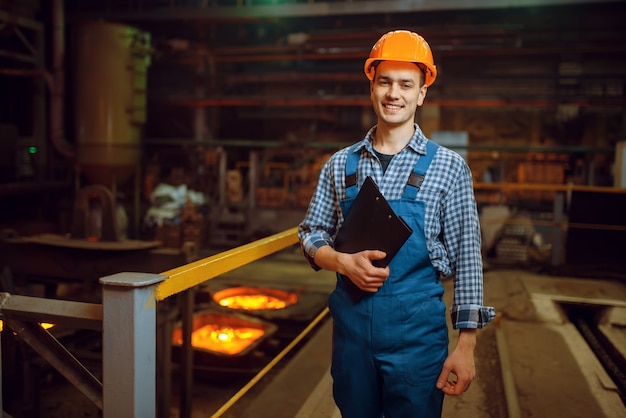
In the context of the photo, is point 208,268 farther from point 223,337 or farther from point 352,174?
point 223,337

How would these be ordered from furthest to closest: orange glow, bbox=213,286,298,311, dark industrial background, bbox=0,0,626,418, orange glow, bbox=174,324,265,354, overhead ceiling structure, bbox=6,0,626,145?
overhead ceiling structure, bbox=6,0,626,145, dark industrial background, bbox=0,0,626,418, orange glow, bbox=213,286,298,311, orange glow, bbox=174,324,265,354

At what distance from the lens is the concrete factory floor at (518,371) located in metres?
3.27

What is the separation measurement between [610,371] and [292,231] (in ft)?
8.94

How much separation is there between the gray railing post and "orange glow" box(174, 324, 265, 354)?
15.5ft

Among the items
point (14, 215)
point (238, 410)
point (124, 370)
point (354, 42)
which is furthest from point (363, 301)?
point (14, 215)

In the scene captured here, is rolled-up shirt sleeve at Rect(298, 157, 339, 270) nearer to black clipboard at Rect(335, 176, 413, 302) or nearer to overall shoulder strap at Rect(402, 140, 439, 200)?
black clipboard at Rect(335, 176, 413, 302)

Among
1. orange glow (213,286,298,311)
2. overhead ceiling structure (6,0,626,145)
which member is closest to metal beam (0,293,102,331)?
orange glow (213,286,298,311)

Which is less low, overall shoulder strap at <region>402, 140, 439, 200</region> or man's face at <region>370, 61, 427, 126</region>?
man's face at <region>370, 61, 427, 126</region>

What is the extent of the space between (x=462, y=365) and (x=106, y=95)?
12.6 metres

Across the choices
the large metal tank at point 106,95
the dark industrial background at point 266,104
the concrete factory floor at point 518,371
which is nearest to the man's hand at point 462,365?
the concrete factory floor at point 518,371

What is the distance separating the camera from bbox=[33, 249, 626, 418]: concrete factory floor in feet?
10.7

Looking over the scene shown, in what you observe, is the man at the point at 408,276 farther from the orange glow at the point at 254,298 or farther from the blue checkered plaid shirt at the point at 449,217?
the orange glow at the point at 254,298

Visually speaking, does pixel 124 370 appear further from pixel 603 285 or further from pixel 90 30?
pixel 90 30

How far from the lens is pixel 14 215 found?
13.2 meters
